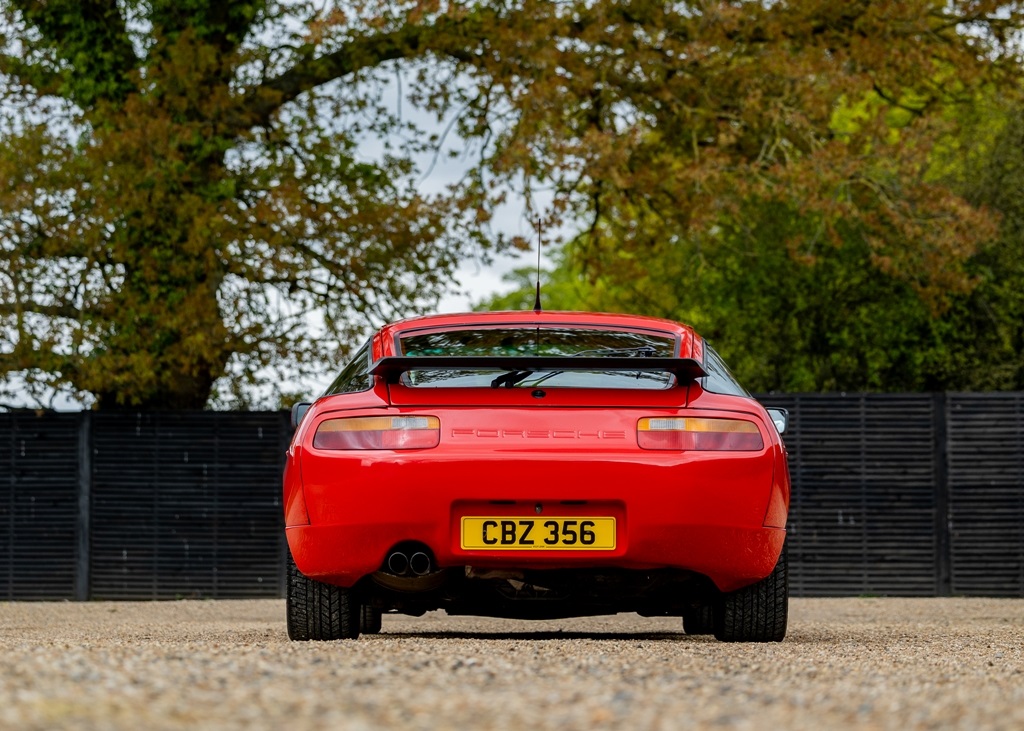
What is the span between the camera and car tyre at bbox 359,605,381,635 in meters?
6.67

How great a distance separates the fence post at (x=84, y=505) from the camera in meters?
14.4

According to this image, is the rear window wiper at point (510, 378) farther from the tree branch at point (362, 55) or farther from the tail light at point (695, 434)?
the tree branch at point (362, 55)

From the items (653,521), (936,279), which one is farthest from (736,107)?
(653,521)

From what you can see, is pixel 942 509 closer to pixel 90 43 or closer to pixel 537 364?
pixel 537 364

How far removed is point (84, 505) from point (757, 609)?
974 cm

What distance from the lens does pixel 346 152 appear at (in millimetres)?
16094

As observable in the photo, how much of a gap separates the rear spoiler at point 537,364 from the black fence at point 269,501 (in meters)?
8.86

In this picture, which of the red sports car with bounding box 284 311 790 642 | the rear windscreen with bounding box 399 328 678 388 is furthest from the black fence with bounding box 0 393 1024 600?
the red sports car with bounding box 284 311 790 642

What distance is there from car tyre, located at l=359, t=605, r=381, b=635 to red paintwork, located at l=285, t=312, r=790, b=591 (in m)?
A: 0.87

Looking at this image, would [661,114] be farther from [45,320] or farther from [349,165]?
[45,320]

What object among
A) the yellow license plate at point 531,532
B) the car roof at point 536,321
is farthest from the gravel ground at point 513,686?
the car roof at point 536,321

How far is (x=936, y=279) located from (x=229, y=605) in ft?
29.5

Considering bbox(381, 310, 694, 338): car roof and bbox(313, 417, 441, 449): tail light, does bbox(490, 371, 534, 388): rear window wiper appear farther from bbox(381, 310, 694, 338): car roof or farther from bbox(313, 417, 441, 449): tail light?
bbox(381, 310, 694, 338): car roof

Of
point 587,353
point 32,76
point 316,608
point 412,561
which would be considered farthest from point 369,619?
point 32,76
